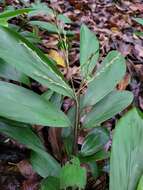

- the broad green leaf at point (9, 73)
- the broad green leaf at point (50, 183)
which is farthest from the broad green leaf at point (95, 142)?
the broad green leaf at point (9, 73)

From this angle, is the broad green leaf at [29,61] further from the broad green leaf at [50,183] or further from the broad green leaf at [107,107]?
the broad green leaf at [50,183]

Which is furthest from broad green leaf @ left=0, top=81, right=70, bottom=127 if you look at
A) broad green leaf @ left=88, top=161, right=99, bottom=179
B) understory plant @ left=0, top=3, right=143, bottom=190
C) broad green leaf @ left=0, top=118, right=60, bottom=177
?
broad green leaf @ left=88, top=161, right=99, bottom=179

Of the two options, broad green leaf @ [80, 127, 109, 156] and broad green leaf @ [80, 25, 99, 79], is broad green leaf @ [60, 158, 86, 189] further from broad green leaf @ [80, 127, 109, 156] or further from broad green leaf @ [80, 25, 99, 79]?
broad green leaf @ [80, 25, 99, 79]

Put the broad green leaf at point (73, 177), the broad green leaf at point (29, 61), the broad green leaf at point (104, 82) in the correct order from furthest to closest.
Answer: the broad green leaf at point (104, 82), the broad green leaf at point (29, 61), the broad green leaf at point (73, 177)

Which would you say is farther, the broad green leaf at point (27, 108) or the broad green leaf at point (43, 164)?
the broad green leaf at point (43, 164)

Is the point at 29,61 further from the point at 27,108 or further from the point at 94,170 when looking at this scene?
the point at 94,170

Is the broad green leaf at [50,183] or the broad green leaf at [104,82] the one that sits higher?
the broad green leaf at [104,82]

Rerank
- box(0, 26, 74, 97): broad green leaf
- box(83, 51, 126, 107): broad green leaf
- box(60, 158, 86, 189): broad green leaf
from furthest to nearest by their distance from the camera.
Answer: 1. box(83, 51, 126, 107): broad green leaf
2. box(0, 26, 74, 97): broad green leaf
3. box(60, 158, 86, 189): broad green leaf

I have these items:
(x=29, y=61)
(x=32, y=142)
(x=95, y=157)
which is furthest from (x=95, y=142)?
(x=29, y=61)
